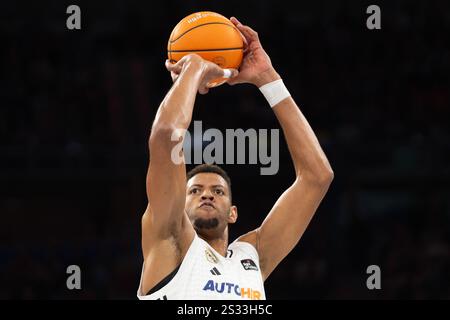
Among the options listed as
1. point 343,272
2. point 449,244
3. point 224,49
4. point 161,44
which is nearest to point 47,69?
point 161,44

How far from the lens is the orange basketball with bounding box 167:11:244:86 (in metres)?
4.16

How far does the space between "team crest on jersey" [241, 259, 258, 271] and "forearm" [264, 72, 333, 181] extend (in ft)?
2.05

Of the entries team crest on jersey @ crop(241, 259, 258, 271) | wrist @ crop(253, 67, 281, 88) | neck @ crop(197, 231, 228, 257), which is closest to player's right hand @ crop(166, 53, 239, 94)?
wrist @ crop(253, 67, 281, 88)

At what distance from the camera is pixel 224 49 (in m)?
4.19

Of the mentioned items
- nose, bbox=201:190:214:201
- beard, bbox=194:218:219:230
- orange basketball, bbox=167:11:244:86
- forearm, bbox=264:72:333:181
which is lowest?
beard, bbox=194:218:219:230

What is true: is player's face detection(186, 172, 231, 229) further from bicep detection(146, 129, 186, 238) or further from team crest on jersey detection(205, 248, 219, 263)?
bicep detection(146, 129, 186, 238)

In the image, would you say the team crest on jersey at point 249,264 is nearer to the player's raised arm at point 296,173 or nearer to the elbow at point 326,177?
the player's raised arm at point 296,173

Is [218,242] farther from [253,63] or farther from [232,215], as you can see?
[253,63]

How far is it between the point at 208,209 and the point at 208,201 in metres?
0.05

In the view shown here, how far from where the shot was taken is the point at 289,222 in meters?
4.69

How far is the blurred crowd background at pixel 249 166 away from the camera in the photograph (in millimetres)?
8664

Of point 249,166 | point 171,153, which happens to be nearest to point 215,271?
point 171,153

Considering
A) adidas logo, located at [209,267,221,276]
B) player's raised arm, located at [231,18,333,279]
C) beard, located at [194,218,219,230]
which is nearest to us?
adidas logo, located at [209,267,221,276]

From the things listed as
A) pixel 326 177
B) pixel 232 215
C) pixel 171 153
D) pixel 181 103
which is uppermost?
pixel 181 103
